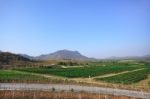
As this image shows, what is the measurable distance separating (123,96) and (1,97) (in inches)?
484

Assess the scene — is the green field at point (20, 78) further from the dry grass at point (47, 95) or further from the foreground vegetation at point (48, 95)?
the dry grass at point (47, 95)

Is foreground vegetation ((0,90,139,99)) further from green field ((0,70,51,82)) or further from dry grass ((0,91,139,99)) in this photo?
green field ((0,70,51,82))

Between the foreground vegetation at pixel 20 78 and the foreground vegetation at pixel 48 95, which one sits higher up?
the foreground vegetation at pixel 20 78

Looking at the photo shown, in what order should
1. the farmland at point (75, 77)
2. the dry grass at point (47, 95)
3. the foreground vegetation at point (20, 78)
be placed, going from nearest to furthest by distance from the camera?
1. the dry grass at point (47, 95)
2. the foreground vegetation at point (20, 78)
3. the farmland at point (75, 77)

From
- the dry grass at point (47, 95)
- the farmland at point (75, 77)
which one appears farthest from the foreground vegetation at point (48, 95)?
the farmland at point (75, 77)

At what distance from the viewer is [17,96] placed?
2588cm

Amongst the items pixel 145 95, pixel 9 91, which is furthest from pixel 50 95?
pixel 145 95

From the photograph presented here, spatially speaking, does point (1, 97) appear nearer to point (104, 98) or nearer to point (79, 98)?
point (79, 98)

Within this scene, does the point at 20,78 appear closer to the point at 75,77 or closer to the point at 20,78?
the point at 20,78

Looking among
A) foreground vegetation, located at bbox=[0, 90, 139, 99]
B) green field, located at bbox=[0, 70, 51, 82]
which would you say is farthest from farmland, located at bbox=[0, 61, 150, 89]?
foreground vegetation, located at bbox=[0, 90, 139, 99]

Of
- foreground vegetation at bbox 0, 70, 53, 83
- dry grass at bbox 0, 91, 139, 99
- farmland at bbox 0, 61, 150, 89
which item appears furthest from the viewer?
farmland at bbox 0, 61, 150, 89

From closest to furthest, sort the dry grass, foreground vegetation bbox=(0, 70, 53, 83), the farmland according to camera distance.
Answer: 1. the dry grass
2. foreground vegetation bbox=(0, 70, 53, 83)
3. the farmland

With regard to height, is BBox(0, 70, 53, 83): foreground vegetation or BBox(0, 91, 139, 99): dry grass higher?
BBox(0, 70, 53, 83): foreground vegetation

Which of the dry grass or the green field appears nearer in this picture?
the dry grass
